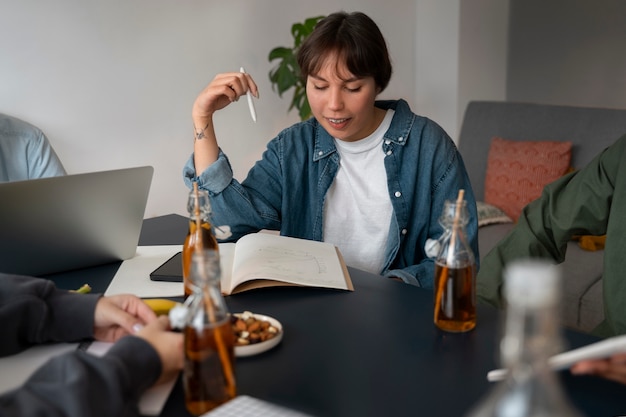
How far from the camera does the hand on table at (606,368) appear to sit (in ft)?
2.60

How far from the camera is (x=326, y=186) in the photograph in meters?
1.67

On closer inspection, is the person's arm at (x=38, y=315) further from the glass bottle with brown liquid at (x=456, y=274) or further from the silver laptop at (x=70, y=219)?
the glass bottle with brown liquid at (x=456, y=274)

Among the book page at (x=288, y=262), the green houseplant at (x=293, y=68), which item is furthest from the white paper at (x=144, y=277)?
the green houseplant at (x=293, y=68)

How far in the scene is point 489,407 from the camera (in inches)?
18.2

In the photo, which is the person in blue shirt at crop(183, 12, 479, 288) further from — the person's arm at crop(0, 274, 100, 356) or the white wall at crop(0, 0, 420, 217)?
the white wall at crop(0, 0, 420, 217)

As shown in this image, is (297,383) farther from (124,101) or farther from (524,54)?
(524,54)

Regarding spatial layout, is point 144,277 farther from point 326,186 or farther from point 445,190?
point 445,190

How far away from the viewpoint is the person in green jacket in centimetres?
137

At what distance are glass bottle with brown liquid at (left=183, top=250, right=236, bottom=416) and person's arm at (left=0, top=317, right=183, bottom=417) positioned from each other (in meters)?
0.05

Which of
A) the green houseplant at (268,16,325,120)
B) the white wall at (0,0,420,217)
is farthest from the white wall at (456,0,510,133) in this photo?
the green houseplant at (268,16,325,120)

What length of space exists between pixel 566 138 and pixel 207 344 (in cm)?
264

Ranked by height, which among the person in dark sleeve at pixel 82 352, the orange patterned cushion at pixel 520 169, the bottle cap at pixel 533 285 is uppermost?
the bottle cap at pixel 533 285

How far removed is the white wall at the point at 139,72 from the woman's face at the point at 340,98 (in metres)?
1.74

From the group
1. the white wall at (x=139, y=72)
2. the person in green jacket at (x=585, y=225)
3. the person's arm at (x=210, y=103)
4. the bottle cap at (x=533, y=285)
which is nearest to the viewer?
the bottle cap at (x=533, y=285)
